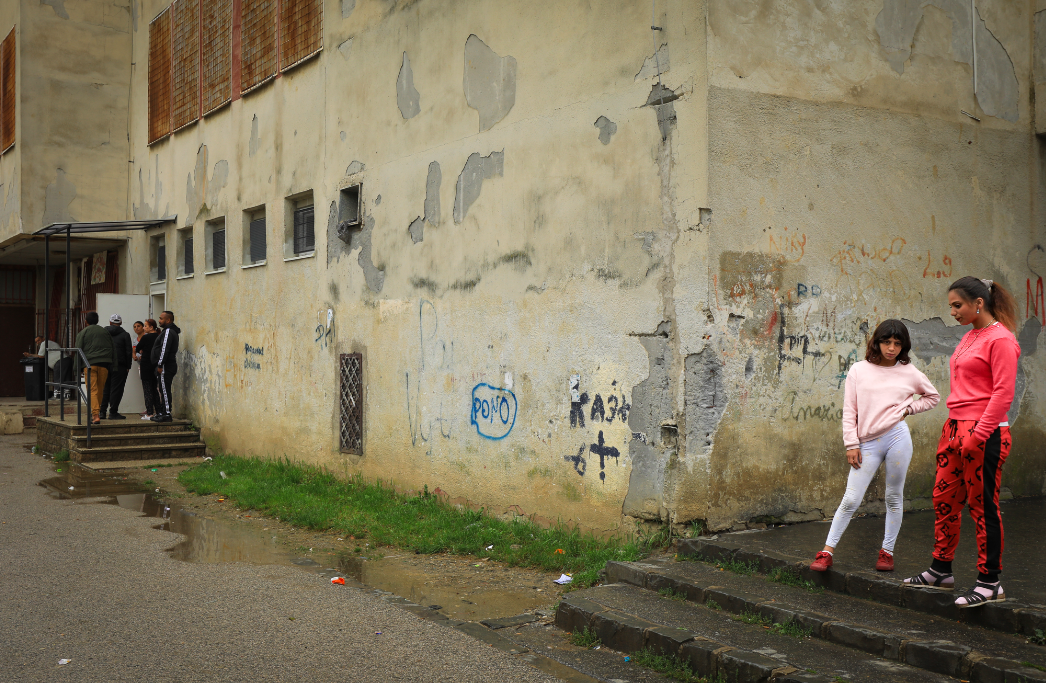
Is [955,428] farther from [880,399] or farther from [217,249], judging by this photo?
[217,249]

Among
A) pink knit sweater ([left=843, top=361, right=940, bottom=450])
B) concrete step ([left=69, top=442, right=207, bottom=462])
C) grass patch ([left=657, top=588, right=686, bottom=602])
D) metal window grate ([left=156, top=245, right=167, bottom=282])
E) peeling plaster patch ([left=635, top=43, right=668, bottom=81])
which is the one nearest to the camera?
pink knit sweater ([left=843, top=361, right=940, bottom=450])

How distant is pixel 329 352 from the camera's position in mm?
10977

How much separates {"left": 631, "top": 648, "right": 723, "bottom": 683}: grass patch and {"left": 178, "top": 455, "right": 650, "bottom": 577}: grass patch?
141 cm

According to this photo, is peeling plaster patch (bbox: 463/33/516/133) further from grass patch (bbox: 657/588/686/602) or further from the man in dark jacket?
the man in dark jacket

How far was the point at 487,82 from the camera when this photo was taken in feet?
27.8

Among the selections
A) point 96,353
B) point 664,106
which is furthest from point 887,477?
point 96,353

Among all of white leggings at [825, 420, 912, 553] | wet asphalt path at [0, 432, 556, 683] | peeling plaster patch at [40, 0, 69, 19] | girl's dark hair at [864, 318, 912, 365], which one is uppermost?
peeling plaster patch at [40, 0, 69, 19]

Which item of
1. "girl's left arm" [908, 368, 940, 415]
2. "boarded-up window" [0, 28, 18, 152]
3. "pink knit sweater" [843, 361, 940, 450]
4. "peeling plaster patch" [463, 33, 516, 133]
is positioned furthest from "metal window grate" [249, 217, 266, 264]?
"girl's left arm" [908, 368, 940, 415]

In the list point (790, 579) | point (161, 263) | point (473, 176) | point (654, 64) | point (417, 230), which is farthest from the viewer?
point (161, 263)

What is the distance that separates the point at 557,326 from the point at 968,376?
3.50 meters

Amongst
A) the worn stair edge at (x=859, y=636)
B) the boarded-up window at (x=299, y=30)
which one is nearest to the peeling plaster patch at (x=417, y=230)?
the boarded-up window at (x=299, y=30)

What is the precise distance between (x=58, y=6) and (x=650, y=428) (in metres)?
15.3

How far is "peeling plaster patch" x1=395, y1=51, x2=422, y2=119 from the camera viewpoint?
9.49 meters

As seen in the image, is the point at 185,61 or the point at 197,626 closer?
the point at 197,626
